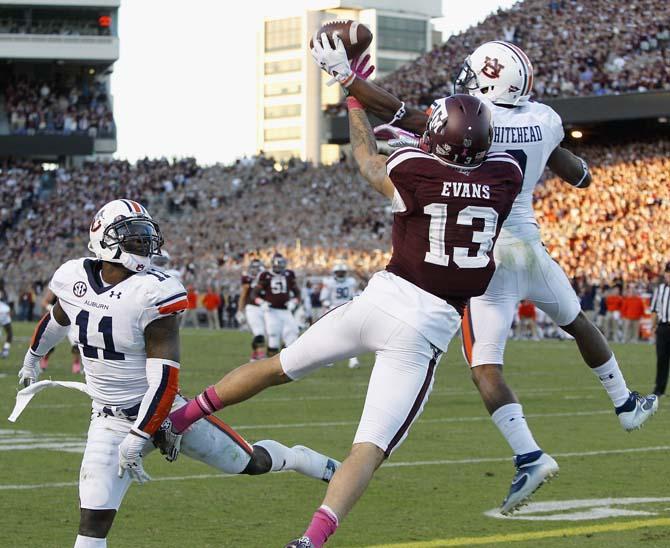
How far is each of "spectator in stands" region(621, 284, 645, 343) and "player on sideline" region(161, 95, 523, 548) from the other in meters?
23.2

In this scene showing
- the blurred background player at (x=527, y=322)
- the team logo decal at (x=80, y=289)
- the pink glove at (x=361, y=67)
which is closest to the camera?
the team logo decal at (x=80, y=289)

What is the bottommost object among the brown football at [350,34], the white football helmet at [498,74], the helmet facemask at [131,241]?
the helmet facemask at [131,241]

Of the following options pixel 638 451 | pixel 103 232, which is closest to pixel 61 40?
pixel 638 451

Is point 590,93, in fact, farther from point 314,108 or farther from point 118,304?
point 314,108

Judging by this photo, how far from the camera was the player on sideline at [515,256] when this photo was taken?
621 centimetres

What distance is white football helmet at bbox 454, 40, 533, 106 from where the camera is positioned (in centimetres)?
630

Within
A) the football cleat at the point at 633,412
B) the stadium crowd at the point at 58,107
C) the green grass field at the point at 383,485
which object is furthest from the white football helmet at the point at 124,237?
the stadium crowd at the point at 58,107

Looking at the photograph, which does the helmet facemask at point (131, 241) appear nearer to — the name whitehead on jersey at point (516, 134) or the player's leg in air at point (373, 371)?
the player's leg in air at point (373, 371)

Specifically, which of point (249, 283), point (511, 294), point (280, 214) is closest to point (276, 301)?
point (249, 283)

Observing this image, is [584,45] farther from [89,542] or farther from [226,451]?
[89,542]

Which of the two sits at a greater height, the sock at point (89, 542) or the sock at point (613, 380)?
the sock at point (613, 380)

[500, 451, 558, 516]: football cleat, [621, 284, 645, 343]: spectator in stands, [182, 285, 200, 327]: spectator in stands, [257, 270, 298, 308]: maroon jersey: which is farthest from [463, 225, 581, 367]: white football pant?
[182, 285, 200, 327]: spectator in stands

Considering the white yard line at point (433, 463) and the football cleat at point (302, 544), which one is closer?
the football cleat at point (302, 544)

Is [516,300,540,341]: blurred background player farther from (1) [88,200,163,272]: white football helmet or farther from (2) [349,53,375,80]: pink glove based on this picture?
(1) [88,200,163,272]: white football helmet
